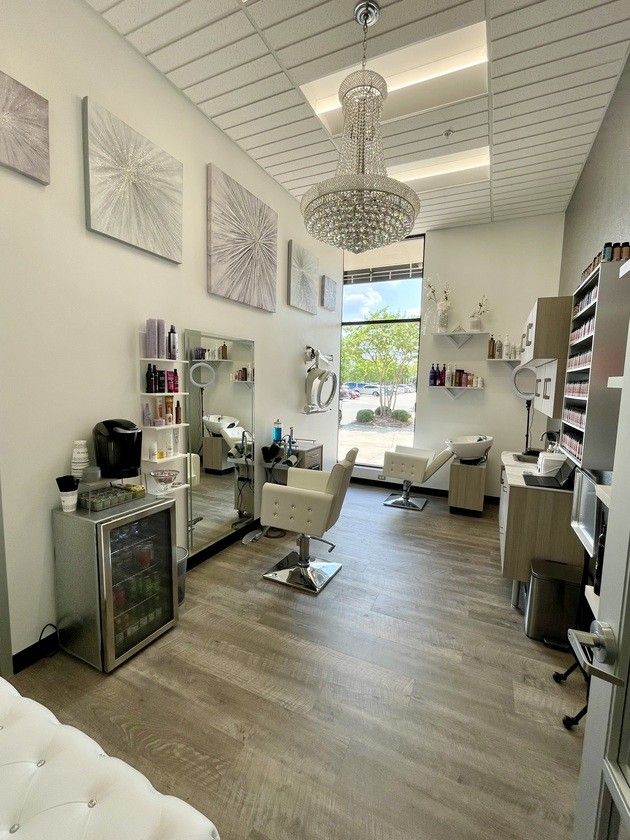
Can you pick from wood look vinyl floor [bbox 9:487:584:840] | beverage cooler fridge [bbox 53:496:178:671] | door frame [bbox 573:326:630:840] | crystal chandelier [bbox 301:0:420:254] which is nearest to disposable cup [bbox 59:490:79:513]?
beverage cooler fridge [bbox 53:496:178:671]

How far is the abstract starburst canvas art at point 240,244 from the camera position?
2.96 metres

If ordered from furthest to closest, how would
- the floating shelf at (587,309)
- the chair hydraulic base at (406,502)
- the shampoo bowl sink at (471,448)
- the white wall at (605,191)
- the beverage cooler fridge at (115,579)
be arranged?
the chair hydraulic base at (406,502) → the shampoo bowl sink at (471,448) → the white wall at (605,191) → the beverage cooler fridge at (115,579) → the floating shelf at (587,309)

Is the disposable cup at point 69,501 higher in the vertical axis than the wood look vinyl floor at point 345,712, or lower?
higher

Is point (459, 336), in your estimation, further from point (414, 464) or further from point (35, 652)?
point (35, 652)

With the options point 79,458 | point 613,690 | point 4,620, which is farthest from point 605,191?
point 4,620

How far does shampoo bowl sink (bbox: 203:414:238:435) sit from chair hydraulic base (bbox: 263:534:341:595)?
1177mm

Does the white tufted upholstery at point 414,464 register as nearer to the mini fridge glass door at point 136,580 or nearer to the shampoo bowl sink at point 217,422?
the shampoo bowl sink at point 217,422

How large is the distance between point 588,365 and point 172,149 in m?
3.01

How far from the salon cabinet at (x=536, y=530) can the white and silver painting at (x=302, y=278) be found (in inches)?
117

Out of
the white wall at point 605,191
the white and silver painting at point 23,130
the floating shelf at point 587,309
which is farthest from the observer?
the white wall at point 605,191

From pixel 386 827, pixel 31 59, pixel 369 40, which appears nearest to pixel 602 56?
pixel 369 40

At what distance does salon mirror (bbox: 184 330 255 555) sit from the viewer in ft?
9.71

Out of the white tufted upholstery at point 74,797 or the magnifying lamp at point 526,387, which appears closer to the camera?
the white tufted upholstery at point 74,797

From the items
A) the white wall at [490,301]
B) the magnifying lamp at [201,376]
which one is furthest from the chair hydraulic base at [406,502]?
the magnifying lamp at [201,376]
